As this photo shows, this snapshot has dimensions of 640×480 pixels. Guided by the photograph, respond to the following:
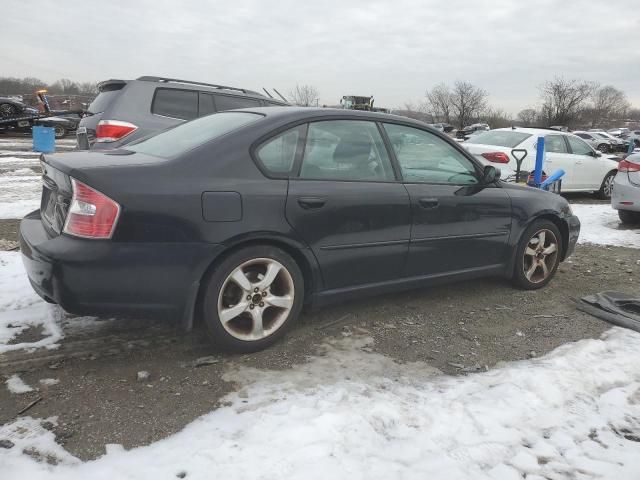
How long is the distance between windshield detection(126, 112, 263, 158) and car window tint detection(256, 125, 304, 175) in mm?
227

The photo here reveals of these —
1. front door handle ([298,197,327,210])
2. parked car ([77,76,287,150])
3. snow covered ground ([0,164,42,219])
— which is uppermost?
parked car ([77,76,287,150])

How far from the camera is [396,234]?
362cm

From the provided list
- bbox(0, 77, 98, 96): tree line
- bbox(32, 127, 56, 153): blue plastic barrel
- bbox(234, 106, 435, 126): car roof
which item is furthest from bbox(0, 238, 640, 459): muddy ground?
bbox(0, 77, 98, 96): tree line

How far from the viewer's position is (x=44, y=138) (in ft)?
48.2

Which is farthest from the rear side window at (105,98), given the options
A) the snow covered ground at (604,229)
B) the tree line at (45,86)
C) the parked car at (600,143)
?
the tree line at (45,86)

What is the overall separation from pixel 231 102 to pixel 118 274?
5.14 metres

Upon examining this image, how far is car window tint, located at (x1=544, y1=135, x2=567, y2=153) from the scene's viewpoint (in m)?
10.3

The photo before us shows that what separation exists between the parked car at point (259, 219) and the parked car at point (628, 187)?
4.76 m

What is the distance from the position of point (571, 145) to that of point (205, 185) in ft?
32.8

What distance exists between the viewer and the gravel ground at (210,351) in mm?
2529

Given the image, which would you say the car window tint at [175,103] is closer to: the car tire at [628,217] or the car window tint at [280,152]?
the car window tint at [280,152]

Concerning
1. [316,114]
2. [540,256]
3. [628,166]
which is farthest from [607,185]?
[316,114]

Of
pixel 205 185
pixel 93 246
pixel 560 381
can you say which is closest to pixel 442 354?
pixel 560 381

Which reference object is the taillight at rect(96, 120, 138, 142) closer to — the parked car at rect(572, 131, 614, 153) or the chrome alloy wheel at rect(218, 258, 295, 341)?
the chrome alloy wheel at rect(218, 258, 295, 341)
